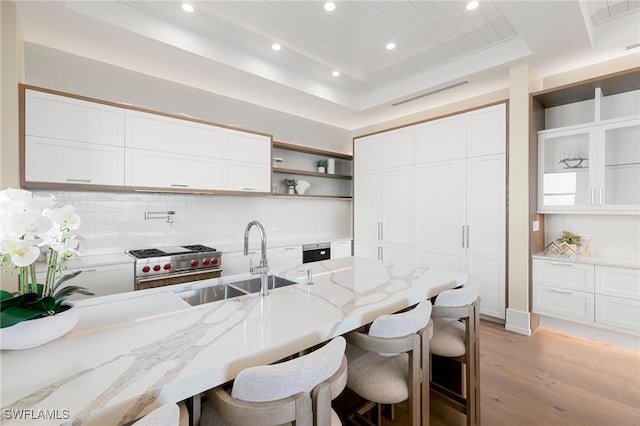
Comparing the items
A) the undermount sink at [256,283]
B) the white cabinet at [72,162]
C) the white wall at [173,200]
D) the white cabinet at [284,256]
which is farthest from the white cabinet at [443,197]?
the white cabinet at [72,162]

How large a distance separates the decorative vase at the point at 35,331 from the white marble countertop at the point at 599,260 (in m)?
3.76

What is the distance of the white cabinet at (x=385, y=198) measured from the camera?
13.6 feet

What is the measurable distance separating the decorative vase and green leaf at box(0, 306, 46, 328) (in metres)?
0.03

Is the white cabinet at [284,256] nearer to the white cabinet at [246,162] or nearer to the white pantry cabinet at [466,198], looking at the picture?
the white cabinet at [246,162]

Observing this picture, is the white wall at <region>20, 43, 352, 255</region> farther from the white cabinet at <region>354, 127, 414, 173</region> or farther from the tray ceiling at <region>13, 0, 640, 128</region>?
the white cabinet at <region>354, 127, 414, 173</region>

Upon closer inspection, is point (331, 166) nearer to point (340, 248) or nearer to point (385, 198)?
point (385, 198)

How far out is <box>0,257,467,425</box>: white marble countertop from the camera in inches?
29.8

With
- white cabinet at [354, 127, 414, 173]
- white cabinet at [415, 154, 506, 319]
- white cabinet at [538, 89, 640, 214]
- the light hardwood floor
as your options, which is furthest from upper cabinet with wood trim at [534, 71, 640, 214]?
white cabinet at [354, 127, 414, 173]

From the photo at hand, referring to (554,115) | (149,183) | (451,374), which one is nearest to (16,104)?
(149,183)

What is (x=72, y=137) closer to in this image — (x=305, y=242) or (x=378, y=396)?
(x=305, y=242)

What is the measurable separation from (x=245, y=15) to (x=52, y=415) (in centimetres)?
303

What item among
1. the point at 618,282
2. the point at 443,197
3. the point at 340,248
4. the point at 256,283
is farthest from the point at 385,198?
the point at 256,283

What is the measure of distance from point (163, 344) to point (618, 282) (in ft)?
12.0

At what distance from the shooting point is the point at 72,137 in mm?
2693
